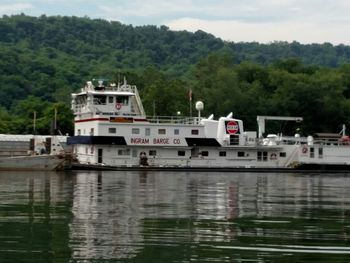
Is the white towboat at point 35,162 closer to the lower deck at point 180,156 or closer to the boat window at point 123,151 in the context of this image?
the lower deck at point 180,156

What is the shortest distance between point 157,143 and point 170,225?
39378mm

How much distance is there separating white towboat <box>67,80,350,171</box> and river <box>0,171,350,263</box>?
72.7 ft

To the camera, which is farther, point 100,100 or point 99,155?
point 100,100

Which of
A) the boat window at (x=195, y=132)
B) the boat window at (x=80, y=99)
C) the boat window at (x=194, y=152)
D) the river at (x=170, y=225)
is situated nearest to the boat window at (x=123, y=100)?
the boat window at (x=80, y=99)

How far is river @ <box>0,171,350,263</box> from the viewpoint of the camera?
19.1 meters

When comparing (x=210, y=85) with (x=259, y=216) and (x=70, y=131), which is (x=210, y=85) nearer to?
(x=70, y=131)

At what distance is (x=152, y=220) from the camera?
986 inches

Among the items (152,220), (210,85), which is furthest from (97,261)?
(210,85)

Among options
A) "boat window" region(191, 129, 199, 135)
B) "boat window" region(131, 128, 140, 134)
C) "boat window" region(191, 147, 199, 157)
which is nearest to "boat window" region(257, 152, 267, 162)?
"boat window" region(191, 147, 199, 157)

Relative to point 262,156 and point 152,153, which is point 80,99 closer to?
point 152,153

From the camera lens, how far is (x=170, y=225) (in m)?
23.9

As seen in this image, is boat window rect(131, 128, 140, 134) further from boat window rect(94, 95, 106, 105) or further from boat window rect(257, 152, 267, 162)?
boat window rect(257, 152, 267, 162)

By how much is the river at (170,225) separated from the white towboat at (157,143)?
22.2 metres

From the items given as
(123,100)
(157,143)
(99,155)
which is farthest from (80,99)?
(157,143)
